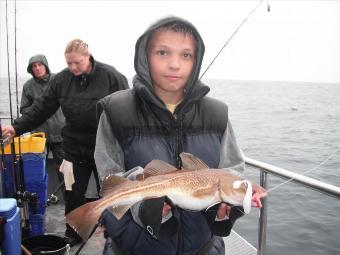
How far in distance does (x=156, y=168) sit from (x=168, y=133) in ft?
1.06

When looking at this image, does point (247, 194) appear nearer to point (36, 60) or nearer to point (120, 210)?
point (120, 210)

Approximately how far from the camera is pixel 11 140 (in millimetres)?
4305

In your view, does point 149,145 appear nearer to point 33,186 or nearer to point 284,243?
point 33,186

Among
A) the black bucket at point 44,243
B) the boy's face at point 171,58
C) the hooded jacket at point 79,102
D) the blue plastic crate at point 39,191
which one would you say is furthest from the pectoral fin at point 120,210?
the blue plastic crate at point 39,191

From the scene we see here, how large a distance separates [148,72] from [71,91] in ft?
8.61

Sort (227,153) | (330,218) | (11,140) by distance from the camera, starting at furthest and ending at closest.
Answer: (330,218) → (11,140) → (227,153)

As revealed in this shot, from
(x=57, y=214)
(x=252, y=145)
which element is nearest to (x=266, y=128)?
(x=252, y=145)

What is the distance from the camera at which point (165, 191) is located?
80.0 inches

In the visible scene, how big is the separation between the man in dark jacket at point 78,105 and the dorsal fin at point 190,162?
284 cm

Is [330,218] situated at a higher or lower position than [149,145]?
lower

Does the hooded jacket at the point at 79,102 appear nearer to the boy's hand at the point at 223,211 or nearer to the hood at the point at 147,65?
the hood at the point at 147,65

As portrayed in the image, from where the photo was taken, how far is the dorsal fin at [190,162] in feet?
7.01

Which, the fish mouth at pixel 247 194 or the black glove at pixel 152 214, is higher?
the fish mouth at pixel 247 194

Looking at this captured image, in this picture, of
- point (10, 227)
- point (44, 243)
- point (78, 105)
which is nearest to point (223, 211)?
point (10, 227)
